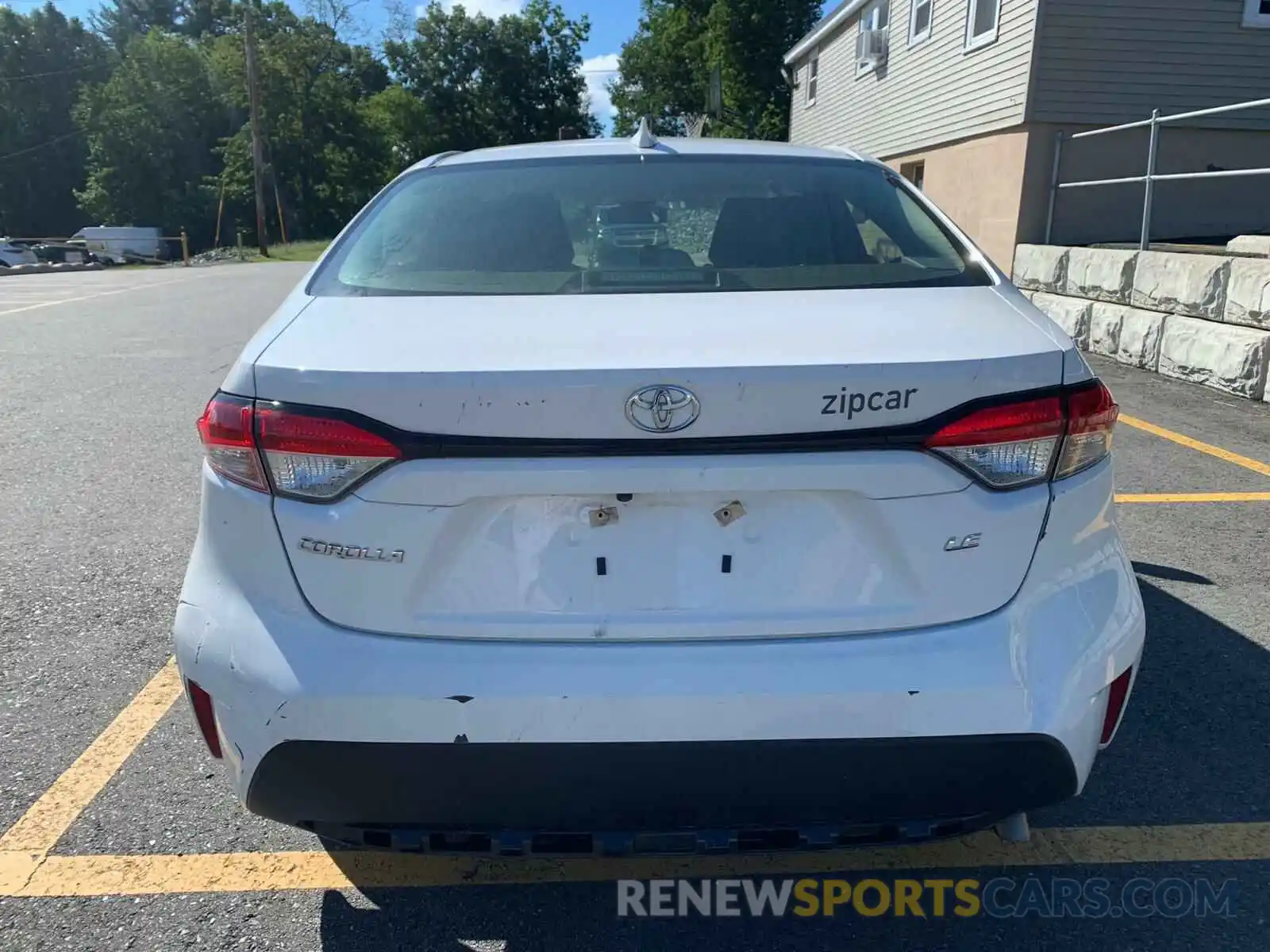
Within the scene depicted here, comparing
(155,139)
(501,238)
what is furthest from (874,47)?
(155,139)

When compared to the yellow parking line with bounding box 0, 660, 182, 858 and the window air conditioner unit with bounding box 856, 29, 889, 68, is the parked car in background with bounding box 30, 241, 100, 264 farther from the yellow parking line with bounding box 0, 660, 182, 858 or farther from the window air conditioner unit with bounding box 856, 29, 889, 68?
the yellow parking line with bounding box 0, 660, 182, 858

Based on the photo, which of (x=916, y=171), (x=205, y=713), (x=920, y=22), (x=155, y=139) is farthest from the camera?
(x=155, y=139)

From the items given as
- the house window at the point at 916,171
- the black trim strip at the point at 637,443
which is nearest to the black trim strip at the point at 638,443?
the black trim strip at the point at 637,443

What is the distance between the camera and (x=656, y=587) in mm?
1760

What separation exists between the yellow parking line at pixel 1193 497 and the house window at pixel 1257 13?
972 centimetres

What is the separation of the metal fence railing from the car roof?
5.81m

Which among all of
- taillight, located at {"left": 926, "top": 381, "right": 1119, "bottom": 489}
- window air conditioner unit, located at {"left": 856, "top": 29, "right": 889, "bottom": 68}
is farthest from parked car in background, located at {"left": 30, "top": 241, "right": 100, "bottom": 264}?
taillight, located at {"left": 926, "top": 381, "right": 1119, "bottom": 489}

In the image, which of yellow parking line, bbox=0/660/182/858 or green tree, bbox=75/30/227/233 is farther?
green tree, bbox=75/30/227/233

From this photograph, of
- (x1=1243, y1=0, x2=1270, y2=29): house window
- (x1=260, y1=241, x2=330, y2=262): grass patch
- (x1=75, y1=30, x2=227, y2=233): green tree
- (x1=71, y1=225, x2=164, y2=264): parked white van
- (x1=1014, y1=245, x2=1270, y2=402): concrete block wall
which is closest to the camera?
(x1=1014, y1=245, x2=1270, y2=402): concrete block wall

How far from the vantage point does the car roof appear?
2.97 metres

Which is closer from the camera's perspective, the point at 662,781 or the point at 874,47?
the point at 662,781

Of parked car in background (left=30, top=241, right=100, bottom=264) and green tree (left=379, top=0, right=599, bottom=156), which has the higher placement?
green tree (left=379, top=0, right=599, bottom=156)

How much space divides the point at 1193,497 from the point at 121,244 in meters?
41.2

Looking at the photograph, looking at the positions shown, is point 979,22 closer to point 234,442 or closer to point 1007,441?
point 1007,441
